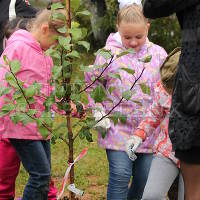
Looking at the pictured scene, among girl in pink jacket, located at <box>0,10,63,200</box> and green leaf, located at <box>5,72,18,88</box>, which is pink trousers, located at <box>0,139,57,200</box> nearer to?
girl in pink jacket, located at <box>0,10,63,200</box>

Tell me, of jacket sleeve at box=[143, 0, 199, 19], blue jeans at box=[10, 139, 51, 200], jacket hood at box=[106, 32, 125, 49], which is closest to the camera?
jacket sleeve at box=[143, 0, 199, 19]

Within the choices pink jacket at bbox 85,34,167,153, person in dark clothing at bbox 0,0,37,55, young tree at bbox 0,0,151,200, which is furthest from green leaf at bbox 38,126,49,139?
person in dark clothing at bbox 0,0,37,55

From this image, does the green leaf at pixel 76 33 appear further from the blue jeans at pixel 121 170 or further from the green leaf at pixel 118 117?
the blue jeans at pixel 121 170

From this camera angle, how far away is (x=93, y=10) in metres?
11.9

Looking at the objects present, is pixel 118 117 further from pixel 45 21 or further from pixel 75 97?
pixel 45 21

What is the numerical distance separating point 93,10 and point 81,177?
7.06 m

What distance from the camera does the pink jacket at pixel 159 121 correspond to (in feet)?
11.5

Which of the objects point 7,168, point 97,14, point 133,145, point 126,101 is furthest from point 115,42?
point 97,14

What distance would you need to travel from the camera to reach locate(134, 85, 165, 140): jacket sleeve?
12.0 feet

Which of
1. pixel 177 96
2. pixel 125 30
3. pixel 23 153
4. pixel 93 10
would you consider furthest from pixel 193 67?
pixel 93 10

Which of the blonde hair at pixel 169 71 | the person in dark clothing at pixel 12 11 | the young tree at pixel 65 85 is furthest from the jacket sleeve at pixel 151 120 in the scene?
the person in dark clothing at pixel 12 11

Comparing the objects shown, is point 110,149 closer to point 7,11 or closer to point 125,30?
point 125,30

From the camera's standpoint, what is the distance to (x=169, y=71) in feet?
11.5

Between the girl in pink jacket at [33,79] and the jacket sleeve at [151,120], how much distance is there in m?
0.65
